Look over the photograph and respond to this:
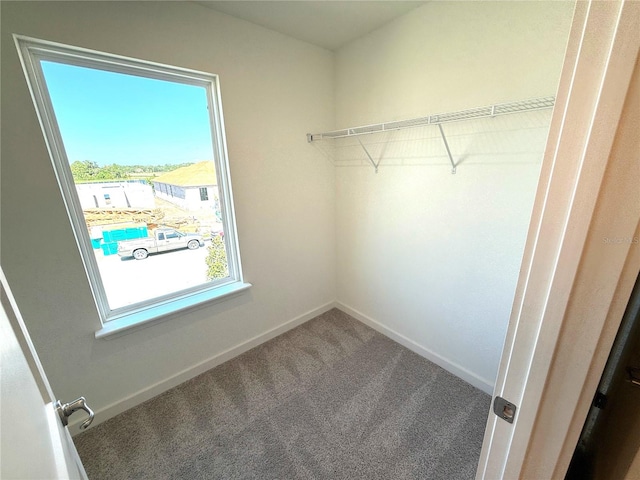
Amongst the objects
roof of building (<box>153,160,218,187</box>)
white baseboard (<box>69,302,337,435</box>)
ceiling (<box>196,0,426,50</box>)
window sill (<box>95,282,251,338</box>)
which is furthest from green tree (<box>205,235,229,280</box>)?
ceiling (<box>196,0,426,50</box>)

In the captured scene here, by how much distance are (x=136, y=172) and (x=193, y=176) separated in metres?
0.34

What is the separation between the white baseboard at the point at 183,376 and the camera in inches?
65.1

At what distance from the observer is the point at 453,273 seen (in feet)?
6.09

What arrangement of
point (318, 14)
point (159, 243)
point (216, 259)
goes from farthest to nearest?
point (216, 259), point (159, 243), point (318, 14)

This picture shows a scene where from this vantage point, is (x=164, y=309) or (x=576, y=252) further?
(x=164, y=309)

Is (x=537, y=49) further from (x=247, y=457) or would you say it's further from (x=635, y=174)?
(x=247, y=457)

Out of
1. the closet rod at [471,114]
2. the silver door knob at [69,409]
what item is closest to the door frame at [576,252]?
the closet rod at [471,114]

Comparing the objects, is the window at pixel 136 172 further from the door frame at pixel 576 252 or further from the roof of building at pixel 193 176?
the door frame at pixel 576 252

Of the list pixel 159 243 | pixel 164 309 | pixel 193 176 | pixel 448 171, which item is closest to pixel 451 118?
pixel 448 171

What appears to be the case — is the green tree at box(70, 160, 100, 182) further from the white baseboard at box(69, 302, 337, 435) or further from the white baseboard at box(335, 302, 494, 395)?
the white baseboard at box(335, 302, 494, 395)

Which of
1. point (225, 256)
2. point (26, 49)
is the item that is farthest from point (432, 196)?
point (26, 49)

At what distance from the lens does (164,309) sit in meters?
1.79

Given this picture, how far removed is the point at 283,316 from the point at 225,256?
2.71ft

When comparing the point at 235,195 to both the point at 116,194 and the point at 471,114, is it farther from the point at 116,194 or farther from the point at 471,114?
the point at 471,114
